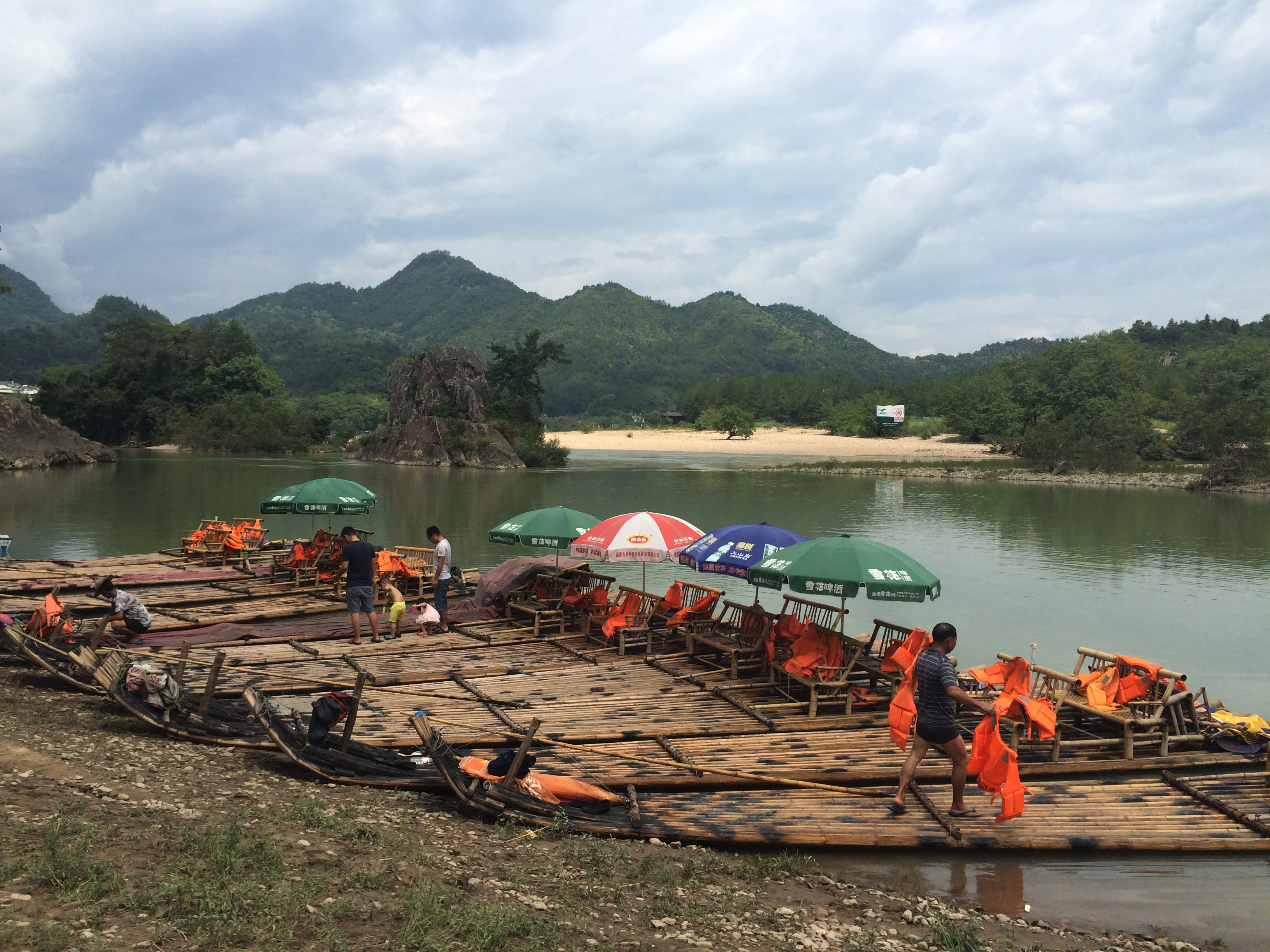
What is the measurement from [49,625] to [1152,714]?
39.7 ft

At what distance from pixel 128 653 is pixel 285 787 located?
11.4ft

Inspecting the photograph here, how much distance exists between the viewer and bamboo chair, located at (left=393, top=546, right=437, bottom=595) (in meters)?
16.0

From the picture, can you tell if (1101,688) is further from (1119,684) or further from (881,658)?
(881,658)

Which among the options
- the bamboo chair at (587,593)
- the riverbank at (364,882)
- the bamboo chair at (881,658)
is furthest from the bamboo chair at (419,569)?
the riverbank at (364,882)

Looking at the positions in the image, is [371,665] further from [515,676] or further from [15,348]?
[15,348]

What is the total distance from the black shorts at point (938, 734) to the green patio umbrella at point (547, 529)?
7156mm

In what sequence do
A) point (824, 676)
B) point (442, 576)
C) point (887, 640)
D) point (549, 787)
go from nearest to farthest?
point (549, 787) → point (824, 676) → point (887, 640) → point (442, 576)

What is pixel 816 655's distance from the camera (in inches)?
412

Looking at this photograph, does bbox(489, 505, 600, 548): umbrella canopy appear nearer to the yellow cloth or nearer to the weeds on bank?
the yellow cloth

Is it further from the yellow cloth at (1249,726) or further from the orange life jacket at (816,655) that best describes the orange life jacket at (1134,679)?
the orange life jacket at (816,655)

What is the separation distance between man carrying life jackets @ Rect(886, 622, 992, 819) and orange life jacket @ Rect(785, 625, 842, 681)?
2581 mm

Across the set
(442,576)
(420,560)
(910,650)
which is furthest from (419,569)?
(910,650)

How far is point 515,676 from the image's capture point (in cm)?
1087

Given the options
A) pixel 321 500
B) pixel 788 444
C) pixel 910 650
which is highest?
pixel 788 444
